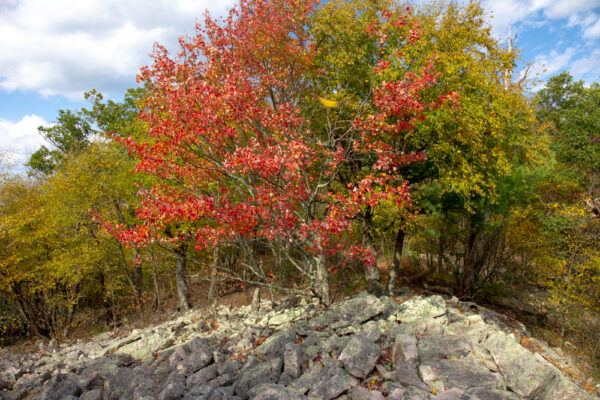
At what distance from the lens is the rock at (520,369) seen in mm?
5410

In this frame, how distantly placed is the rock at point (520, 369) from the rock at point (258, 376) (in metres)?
4.23

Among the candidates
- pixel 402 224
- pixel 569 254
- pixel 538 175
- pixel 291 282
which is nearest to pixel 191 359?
pixel 402 224

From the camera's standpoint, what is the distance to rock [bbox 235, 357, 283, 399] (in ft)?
20.2

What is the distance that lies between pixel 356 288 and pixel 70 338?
16.4 meters

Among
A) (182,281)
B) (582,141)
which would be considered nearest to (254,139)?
(182,281)

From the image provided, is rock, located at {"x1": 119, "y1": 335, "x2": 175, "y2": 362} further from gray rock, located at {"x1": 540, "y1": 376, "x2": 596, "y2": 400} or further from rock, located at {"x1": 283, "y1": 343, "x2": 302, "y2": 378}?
gray rock, located at {"x1": 540, "y1": 376, "x2": 596, "y2": 400}

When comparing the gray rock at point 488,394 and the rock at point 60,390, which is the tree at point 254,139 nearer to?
the rock at point 60,390

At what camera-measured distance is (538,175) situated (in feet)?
39.9

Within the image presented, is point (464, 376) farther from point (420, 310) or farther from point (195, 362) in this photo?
point (195, 362)

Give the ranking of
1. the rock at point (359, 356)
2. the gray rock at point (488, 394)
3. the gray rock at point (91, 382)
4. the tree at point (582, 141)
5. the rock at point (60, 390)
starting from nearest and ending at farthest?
the gray rock at point (488, 394) < the rock at point (359, 356) < the rock at point (60, 390) < the gray rock at point (91, 382) < the tree at point (582, 141)

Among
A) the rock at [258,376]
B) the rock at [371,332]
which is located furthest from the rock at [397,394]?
the rock at [258,376]

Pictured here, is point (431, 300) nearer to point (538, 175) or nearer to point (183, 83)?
point (538, 175)

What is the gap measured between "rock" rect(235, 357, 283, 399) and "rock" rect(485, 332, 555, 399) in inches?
166

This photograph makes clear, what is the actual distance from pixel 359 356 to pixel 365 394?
94 cm
